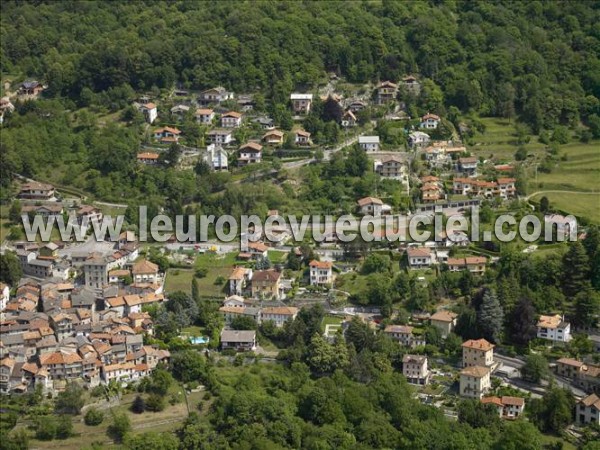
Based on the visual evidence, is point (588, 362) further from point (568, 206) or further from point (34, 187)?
point (34, 187)

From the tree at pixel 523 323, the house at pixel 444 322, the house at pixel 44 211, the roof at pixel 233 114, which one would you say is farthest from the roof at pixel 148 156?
the tree at pixel 523 323

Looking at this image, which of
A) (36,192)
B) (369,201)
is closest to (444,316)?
(369,201)

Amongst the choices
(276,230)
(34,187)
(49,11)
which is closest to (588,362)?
(276,230)

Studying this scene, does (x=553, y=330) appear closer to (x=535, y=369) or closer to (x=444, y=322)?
(x=535, y=369)

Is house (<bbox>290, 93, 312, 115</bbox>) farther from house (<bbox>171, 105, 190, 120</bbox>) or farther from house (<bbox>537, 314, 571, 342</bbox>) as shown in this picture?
house (<bbox>537, 314, 571, 342</bbox>)

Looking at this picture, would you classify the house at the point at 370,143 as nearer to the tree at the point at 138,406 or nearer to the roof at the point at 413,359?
the roof at the point at 413,359
